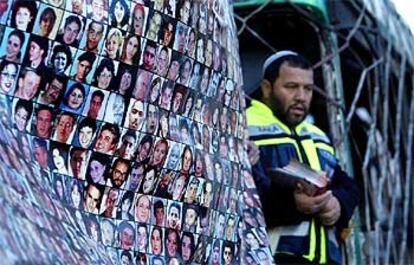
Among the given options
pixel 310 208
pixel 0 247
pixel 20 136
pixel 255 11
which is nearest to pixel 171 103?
pixel 20 136

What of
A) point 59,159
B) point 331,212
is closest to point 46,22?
point 59,159

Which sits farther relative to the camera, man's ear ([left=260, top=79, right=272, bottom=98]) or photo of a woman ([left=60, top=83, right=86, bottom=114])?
man's ear ([left=260, top=79, right=272, bottom=98])

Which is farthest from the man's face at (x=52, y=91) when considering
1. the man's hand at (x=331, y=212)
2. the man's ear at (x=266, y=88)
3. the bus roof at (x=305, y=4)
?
the bus roof at (x=305, y=4)

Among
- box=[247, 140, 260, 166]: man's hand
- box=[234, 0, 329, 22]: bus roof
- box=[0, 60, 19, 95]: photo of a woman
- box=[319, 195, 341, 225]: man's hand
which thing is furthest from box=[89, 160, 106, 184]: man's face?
box=[234, 0, 329, 22]: bus roof

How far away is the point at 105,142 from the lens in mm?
2135

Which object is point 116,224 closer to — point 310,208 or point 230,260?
point 230,260

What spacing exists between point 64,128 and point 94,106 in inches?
3.0

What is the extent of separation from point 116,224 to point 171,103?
0.27m

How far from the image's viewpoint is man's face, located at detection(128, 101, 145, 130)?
2.18 m

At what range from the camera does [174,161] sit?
2295 millimetres

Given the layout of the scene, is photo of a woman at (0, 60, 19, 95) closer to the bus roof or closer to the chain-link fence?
the chain-link fence

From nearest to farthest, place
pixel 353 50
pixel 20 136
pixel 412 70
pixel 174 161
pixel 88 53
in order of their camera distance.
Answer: pixel 20 136, pixel 88 53, pixel 174 161, pixel 353 50, pixel 412 70

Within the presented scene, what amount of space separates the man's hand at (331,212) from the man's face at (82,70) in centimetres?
171

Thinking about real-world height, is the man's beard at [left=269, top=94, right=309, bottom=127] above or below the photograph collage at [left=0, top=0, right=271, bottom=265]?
above
